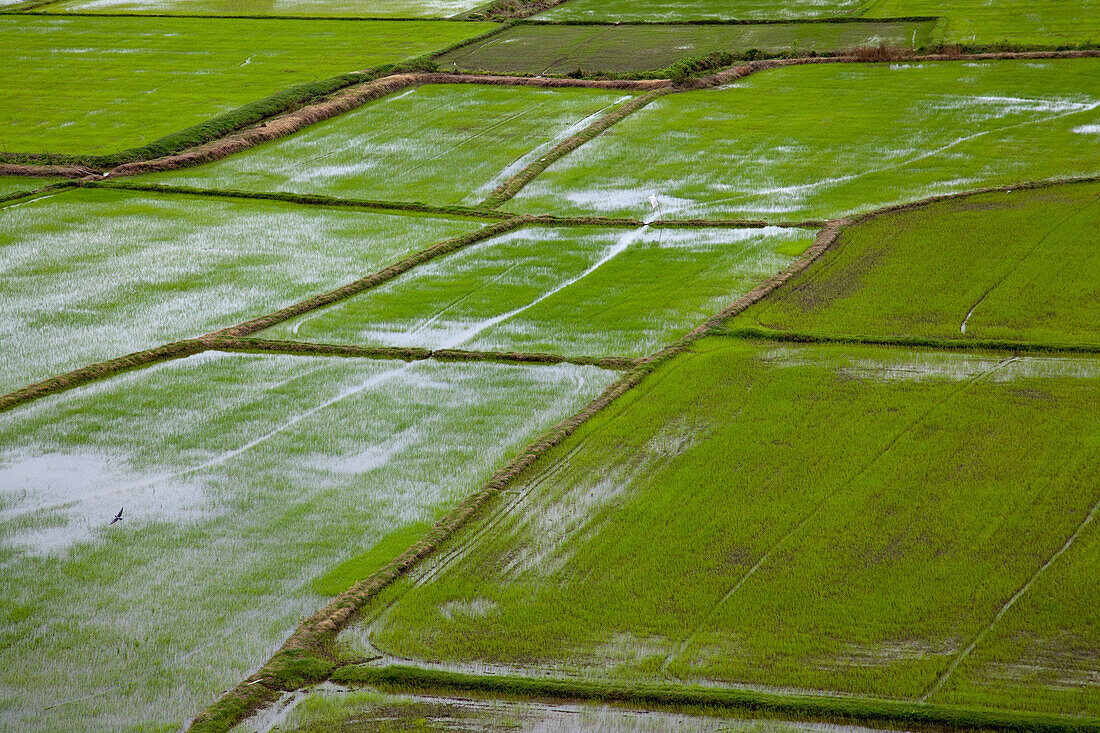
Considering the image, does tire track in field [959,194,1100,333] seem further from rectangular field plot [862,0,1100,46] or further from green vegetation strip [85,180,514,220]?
rectangular field plot [862,0,1100,46]

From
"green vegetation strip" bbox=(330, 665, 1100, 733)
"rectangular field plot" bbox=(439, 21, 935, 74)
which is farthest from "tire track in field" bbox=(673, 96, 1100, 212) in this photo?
"green vegetation strip" bbox=(330, 665, 1100, 733)

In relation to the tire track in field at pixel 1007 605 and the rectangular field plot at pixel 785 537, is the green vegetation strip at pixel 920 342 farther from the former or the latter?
the tire track in field at pixel 1007 605

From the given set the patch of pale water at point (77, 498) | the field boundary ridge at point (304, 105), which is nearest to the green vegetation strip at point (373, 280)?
the field boundary ridge at point (304, 105)

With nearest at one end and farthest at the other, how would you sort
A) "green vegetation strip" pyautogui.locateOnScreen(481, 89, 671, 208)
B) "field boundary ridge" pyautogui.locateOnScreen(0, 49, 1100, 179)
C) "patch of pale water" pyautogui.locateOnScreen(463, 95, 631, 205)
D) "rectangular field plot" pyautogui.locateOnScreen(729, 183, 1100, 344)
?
"rectangular field plot" pyautogui.locateOnScreen(729, 183, 1100, 344), "green vegetation strip" pyautogui.locateOnScreen(481, 89, 671, 208), "patch of pale water" pyautogui.locateOnScreen(463, 95, 631, 205), "field boundary ridge" pyautogui.locateOnScreen(0, 49, 1100, 179)

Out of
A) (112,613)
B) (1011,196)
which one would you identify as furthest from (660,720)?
(1011,196)

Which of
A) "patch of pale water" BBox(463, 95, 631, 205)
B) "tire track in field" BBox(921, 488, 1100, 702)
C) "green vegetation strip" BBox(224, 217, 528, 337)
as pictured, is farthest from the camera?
"patch of pale water" BBox(463, 95, 631, 205)

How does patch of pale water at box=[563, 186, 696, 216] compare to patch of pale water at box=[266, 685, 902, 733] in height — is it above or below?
above

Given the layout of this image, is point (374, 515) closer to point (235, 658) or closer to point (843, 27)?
point (235, 658)
